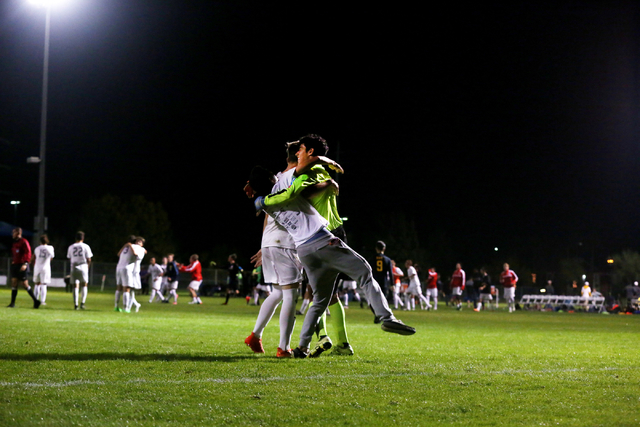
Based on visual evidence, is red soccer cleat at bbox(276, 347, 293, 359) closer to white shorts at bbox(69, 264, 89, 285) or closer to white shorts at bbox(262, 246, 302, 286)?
white shorts at bbox(262, 246, 302, 286)

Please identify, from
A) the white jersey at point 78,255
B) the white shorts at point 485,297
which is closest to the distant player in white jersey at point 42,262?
the white jersey at point 78,255

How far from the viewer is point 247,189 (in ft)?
25.6

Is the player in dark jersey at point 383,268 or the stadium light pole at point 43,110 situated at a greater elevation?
the stadium light pole at point 43,110

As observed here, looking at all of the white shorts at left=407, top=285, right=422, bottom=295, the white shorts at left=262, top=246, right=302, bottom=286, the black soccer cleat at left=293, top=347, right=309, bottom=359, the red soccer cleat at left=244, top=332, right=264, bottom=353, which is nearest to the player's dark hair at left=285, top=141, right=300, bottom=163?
the white shorts at left=262, top=246, right=302, bottom=286

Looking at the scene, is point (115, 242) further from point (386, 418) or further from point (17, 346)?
point (386, 418)

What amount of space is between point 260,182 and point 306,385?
2680mm

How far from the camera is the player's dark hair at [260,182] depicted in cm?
768

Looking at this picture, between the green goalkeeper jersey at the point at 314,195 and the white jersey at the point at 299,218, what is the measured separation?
0.34 ft

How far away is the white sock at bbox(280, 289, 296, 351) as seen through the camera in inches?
310

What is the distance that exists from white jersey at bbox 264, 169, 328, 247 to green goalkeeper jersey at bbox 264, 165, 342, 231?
0.10m

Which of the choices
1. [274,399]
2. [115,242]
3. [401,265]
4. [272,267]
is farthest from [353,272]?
[401,265]

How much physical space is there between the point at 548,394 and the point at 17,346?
20.1 ft

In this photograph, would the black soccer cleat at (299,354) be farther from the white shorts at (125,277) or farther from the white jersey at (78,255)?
the white jersey at (78,255)

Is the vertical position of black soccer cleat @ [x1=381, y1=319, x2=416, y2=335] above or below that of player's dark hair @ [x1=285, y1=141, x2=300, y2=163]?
below
